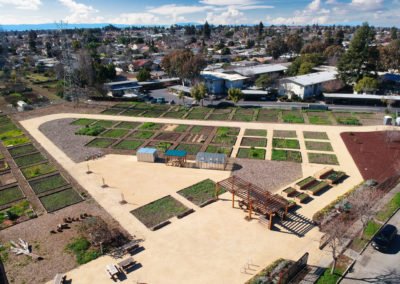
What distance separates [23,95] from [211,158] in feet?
190

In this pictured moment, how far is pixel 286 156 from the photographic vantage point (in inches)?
1379

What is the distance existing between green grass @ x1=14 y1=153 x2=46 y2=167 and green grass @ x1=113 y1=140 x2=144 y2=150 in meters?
9.31

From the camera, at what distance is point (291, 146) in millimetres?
37906

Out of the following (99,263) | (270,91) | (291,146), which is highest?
(270,91)

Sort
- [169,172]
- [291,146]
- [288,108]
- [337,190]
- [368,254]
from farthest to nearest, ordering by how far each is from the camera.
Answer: [288,108]
[291,146]
[169,172]
[337,190]
[368,254]

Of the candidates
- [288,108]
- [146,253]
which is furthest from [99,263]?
[288,108]

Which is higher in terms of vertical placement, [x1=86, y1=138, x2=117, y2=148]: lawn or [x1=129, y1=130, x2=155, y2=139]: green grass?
[x1=129, y1=130, x2=155, y2=139]: green grass

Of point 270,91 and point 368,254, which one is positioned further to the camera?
point 270,91

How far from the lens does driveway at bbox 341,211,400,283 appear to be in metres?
17.6

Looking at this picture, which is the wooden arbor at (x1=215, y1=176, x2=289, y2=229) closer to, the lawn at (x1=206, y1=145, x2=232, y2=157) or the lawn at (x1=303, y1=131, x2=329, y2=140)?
the lawn at (x1=206, y1=145, x2=232, y2=157)

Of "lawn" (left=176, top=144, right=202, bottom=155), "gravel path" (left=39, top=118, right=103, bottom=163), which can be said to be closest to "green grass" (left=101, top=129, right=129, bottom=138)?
"gravel path" (left=39, top=118, right=103, bottom=163)

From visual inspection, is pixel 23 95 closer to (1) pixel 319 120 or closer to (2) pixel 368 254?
(1) pixel 319 120

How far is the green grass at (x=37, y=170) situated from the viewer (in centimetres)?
3181

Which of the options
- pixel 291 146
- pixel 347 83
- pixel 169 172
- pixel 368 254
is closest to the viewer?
pixel 368 254
